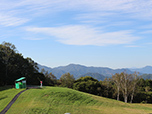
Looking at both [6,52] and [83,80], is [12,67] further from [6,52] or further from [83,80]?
[83,80]

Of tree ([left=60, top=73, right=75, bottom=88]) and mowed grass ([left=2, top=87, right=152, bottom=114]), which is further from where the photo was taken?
tree ([left=60, top=73, right=75, bottom=88])

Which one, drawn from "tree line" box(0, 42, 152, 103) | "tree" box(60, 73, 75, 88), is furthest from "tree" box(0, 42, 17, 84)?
"tree" box(60, 73, 75, 88)

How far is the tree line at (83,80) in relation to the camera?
218 ft

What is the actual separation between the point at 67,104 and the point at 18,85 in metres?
19.4

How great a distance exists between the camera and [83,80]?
7750 cm

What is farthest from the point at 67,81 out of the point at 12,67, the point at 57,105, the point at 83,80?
the point at 57,105

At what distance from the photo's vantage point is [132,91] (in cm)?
6950

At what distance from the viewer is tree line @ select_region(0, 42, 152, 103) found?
6648 centimetres

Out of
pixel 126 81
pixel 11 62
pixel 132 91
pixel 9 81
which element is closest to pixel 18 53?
pixel 11 62

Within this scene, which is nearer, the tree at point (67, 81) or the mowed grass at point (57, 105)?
the mowed grass at point (57, 105)

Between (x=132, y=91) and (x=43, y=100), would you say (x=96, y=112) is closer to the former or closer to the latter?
(x=43, y=100)

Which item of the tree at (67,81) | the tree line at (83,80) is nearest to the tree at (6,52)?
the tree line at (83,80)

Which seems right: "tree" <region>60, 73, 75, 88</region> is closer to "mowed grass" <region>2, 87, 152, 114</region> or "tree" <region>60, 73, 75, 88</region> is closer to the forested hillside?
the forested hillside

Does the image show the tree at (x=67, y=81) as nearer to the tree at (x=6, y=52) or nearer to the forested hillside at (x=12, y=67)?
the forested hillside at (x=12, y=67)
